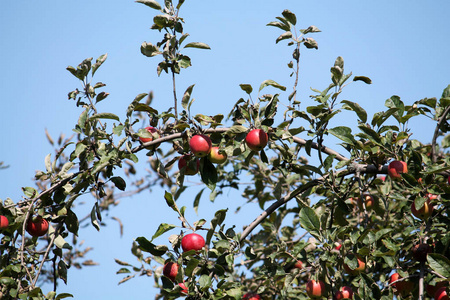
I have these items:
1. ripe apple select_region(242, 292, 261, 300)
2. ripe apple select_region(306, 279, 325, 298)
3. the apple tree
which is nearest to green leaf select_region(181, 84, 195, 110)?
the apple tree

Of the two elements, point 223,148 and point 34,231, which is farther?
point 34,231

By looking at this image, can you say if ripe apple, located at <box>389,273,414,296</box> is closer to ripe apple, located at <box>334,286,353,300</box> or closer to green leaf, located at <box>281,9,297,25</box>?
ripe apple, located at <box>334,286,353,300</box>

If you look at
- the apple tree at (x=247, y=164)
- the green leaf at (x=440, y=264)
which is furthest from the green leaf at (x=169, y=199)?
the green leaf at (x=440, y=264)

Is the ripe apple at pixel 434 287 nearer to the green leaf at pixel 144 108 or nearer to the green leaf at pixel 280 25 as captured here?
the green leaf at pixel 280 25

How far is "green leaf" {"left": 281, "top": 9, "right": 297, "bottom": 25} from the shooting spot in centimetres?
291

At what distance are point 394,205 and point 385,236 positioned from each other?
1.46 meters

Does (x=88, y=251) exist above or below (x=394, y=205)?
above

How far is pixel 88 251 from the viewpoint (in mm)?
5762

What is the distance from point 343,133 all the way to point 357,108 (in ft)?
0.54

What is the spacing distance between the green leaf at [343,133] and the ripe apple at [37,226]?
177 cm

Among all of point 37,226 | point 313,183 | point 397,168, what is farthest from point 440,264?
point 37,226

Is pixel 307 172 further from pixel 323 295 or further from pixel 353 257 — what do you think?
pixel 323 295

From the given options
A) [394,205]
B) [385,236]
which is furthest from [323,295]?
[394,205]

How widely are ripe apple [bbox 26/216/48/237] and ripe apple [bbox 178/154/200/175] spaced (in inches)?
35.3
